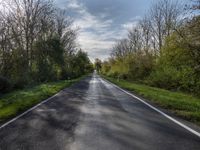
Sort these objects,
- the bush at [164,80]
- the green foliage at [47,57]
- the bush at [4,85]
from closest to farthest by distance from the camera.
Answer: the bush at [4,85] < the bush at [164,80] < the green foliage at [47,57]

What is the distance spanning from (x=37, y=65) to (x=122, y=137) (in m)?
30.2

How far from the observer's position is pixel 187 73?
544 inches

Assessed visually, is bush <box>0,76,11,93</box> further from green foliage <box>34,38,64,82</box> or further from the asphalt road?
the asphalt road

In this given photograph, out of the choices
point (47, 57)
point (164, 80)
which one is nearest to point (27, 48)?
point (47, 57)

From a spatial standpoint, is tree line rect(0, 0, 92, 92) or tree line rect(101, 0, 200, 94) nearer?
tree line rect(101, 0, 200, 94)

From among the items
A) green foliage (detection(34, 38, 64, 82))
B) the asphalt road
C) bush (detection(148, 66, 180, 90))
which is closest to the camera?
the asphalt road

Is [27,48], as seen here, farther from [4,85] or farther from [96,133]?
[96,133]

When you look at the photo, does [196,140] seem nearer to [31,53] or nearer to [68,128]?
[68,128]

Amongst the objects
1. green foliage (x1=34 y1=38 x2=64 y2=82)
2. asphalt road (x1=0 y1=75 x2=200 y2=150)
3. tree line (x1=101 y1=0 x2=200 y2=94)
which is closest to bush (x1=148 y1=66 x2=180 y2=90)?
tree line (x1=101 y1=0 x2=200 y2=94)

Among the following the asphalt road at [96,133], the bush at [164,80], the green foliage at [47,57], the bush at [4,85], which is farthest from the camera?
the green foliage at [47,57]

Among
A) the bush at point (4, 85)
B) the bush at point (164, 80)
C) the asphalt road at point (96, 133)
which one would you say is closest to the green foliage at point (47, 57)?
the bush at point (4, 85)

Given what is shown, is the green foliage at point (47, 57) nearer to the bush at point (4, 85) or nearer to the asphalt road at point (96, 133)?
the bush at point (4, 85)

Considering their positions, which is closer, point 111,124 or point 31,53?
point 111,124

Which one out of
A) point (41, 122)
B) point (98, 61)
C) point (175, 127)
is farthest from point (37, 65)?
point (98, 61)
